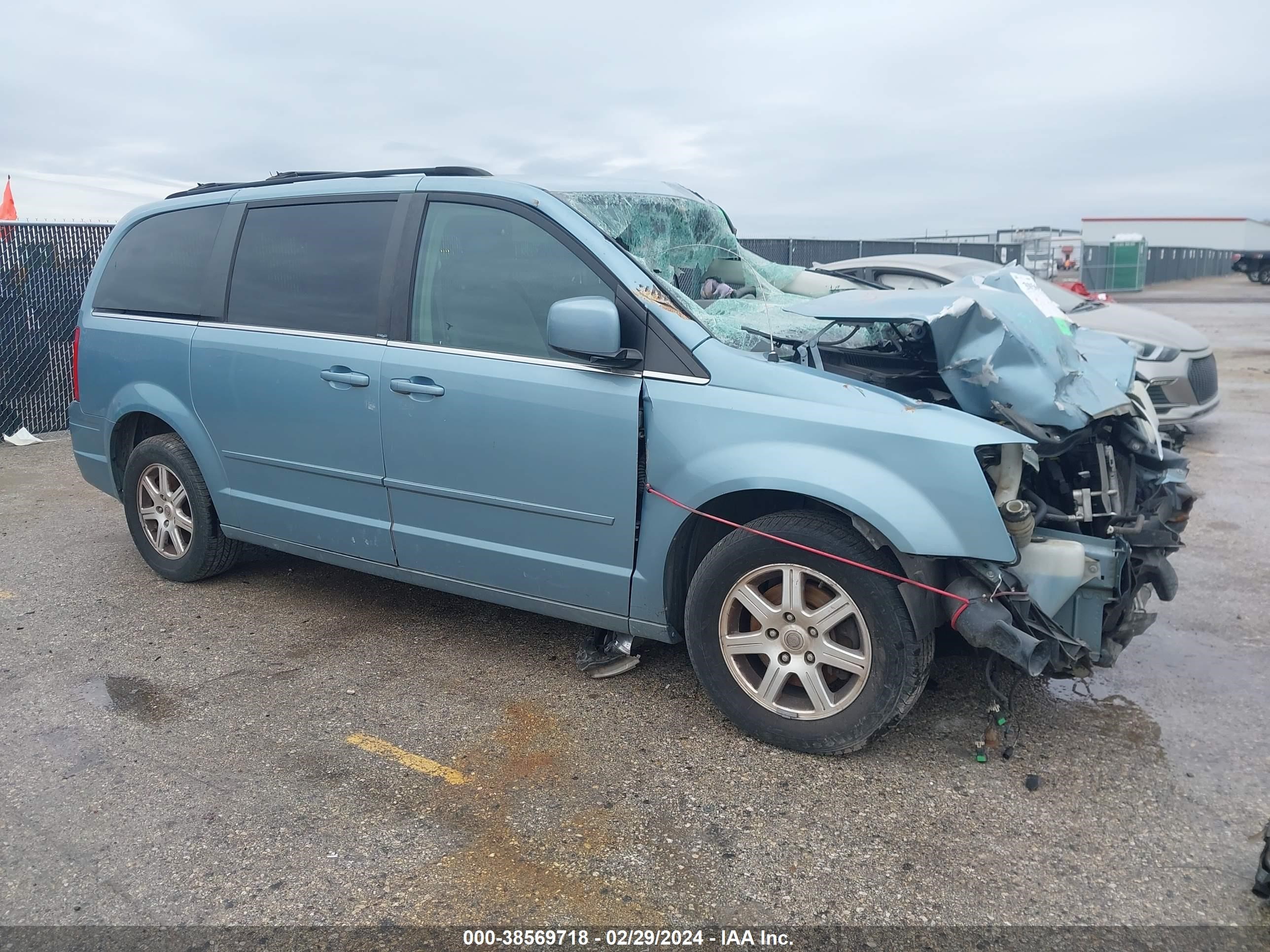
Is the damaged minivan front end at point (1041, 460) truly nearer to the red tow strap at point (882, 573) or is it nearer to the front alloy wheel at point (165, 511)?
the red tow strap at point (882, 573)

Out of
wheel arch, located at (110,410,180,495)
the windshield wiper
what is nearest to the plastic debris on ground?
wheel arch, located at (110,410,180,495)

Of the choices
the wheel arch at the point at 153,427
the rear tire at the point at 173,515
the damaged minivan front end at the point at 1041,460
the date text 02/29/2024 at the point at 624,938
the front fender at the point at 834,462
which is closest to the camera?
the date text 02/29/2024 at the point at 624,938

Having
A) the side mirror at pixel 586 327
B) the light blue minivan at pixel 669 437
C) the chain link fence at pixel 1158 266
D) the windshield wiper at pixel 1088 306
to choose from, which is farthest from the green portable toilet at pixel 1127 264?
the side mirror at pixel 586 327

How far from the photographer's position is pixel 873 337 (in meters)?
4.11

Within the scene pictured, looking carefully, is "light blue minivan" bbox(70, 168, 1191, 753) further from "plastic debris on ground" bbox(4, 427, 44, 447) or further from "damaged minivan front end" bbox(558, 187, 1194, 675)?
"plastic debris on ground" bbox(4, 427, 44, 447)

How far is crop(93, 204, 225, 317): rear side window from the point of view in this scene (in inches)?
190

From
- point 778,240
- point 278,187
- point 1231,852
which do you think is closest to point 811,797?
point 1231,852

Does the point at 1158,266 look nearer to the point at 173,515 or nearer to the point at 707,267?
the point at 707,267

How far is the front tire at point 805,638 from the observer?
3.25 meters

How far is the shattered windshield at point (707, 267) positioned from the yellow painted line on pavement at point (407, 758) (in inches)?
68.4

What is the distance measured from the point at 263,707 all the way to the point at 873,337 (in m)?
2.76

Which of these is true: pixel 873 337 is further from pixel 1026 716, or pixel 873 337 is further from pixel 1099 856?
pixel 1099 856

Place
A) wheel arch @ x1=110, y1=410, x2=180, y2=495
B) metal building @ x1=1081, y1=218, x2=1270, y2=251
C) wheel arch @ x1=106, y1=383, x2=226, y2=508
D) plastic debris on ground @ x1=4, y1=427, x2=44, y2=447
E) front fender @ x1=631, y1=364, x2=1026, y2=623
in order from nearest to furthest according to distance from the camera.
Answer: front fender @ x1=631, y1=364, x2=1026, y2=623 < wheel arch @ x1=106, y1=383, x2=226, y2=508 < wheel arch @ x1=110, y1=410, x2=180, y2=495 < plastic debris on ground @ x1=4, y1=427, x2=44, y2=447 < metal building @ x1=1081, y1=218, x2=1270, y2=251

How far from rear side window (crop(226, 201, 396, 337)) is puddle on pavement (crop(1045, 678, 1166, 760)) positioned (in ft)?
10.0
